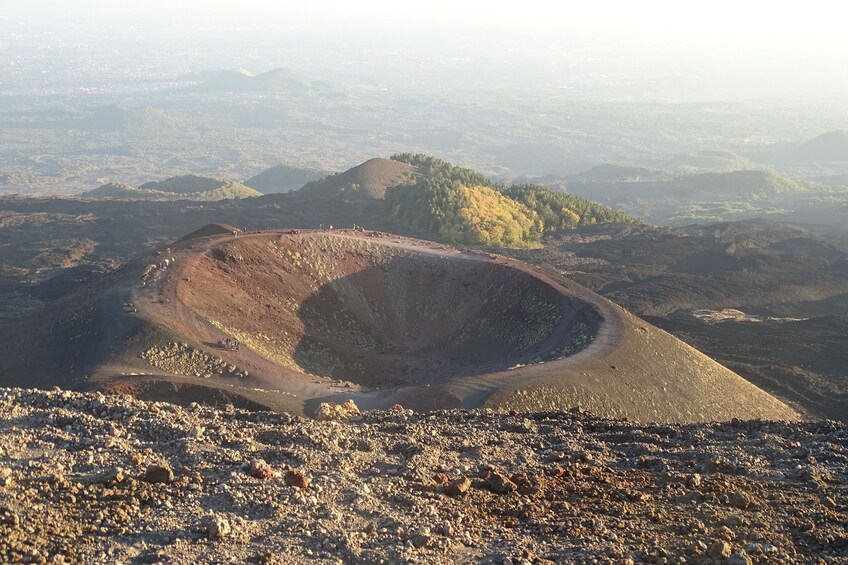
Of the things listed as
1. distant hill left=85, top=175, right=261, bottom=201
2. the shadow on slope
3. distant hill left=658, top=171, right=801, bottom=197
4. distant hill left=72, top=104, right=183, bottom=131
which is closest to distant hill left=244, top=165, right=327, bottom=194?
distant hill left=85, top=175, right=261, bottom=201

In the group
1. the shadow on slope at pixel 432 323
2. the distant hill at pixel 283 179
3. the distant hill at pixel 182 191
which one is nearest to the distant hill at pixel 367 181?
the distant hill at pixel 182 191

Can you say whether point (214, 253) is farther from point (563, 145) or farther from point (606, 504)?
point (563, 145)

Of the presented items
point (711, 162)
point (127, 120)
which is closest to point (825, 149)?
point (711, 162)

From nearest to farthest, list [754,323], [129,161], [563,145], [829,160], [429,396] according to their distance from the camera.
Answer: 1. [429,396]
2. [754,323]
3. [129,161]
4. [829,160]
5. [563,145]

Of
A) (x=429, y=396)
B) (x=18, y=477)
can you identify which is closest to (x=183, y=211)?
(x=429, y=396)

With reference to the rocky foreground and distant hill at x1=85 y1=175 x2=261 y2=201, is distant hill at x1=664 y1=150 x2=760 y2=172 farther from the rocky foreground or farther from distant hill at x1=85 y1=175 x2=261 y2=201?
the rocky foreground

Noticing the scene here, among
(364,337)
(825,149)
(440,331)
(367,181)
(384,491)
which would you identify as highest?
(825,149)

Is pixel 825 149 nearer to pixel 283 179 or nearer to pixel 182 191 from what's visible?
pixel 283 179
